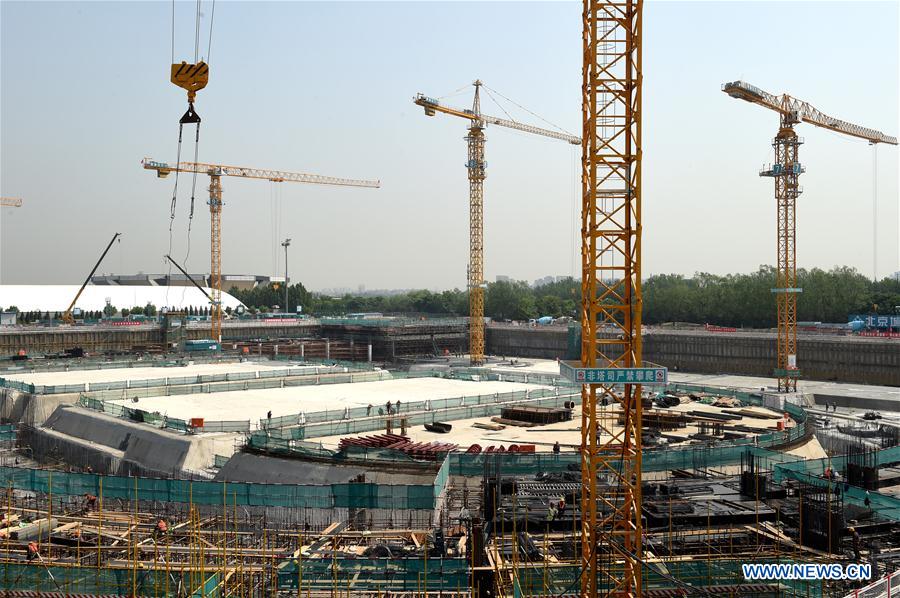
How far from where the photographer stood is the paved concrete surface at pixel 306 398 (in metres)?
48.6

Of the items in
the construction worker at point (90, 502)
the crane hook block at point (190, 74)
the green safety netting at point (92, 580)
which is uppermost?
the crane hook block at point (190, 74)

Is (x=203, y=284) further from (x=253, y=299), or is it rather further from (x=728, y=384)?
(x=728, y=384)

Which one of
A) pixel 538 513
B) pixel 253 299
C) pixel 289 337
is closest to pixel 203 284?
pixel 253 299

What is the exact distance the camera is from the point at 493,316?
534ft

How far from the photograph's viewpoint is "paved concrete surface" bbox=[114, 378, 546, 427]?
48.6 meters

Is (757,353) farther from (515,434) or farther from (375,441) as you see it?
(375,441)

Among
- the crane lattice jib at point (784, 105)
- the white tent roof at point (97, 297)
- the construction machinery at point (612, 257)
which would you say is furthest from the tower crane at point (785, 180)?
the white tent roof at point (97, 297)

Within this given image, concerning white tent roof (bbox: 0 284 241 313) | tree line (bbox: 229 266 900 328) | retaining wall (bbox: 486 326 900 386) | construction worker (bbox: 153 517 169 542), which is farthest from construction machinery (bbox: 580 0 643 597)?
white tent roof (bbox: 0 284 241 313)

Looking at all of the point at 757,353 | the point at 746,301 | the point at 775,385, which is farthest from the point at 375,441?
the point at 746,301

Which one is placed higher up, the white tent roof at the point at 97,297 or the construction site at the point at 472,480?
the white tent roof at the point at 97,297

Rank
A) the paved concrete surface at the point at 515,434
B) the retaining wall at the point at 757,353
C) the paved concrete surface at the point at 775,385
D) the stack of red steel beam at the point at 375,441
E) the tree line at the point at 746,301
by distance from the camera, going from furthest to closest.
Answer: the tree line at the point at 746,301 → the retaining wall at the point at 757,353 → the paved concrete surface at the point at 775,385 → the paved concrete surface at the point at 515,434 → the stack of red steel beam at the point at 375,441

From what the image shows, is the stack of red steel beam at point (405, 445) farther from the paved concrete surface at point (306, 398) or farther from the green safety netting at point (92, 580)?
the green safety netting at point (92, 580)

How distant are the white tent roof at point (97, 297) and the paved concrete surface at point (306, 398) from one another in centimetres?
8877

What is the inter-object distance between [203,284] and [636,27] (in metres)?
181
